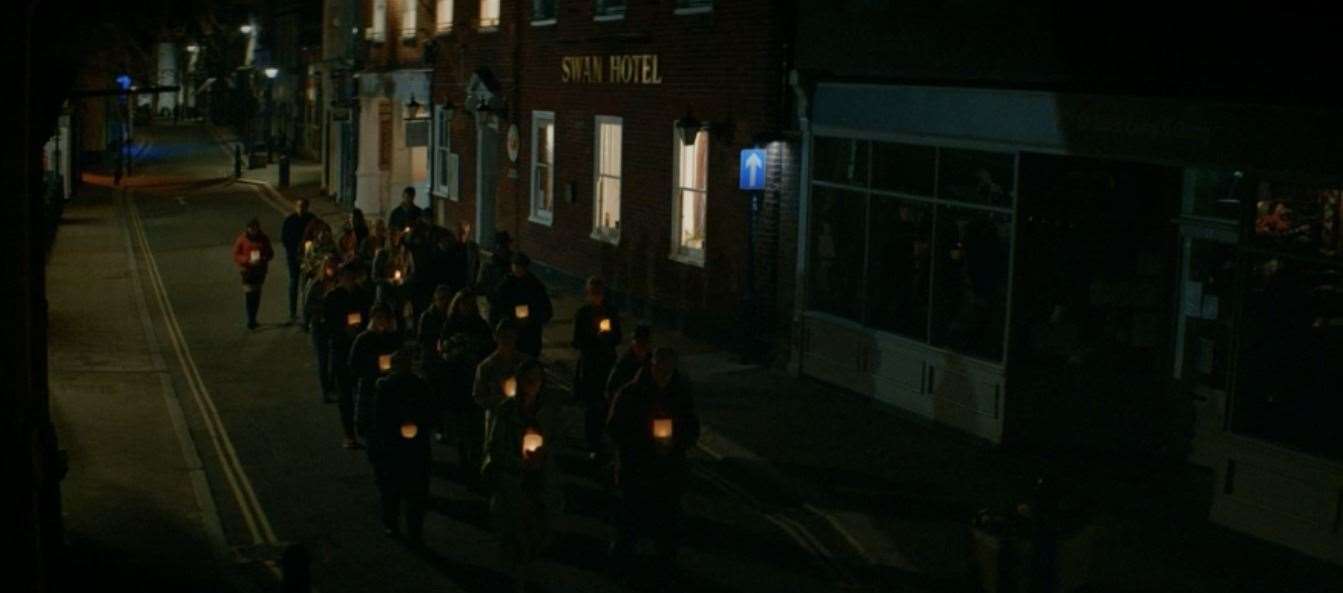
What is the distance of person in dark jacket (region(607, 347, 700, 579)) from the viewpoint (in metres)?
12.1

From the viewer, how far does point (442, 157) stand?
3612 cm

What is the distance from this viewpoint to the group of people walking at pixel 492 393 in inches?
476

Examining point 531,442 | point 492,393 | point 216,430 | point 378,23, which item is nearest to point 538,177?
point 216,430

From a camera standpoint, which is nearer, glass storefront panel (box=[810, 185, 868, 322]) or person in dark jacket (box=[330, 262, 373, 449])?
person in dark jacket (box=[330, 262, 373, 449])

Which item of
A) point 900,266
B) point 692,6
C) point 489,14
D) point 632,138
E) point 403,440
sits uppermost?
point 489,14

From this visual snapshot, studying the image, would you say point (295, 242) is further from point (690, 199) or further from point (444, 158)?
point (444, 158)

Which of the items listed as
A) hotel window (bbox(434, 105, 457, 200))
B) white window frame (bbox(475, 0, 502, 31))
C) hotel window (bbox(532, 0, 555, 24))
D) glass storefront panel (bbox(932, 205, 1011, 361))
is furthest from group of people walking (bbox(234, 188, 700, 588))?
hotel window (bbox(434, 105, 457, 200))

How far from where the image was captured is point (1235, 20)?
13.5m

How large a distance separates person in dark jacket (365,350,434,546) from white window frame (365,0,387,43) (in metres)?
28.5

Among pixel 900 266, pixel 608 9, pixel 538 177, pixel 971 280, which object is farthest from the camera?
pixel 538 177

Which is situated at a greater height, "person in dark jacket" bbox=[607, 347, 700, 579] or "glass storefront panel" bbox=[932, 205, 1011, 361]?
"glass storefront panel" bbox=[932, 205, 1011, 361]

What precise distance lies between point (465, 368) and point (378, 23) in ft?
90.4

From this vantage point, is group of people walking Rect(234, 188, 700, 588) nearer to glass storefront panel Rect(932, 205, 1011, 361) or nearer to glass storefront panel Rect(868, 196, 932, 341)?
glass storefront panel Rect(932, 205, 1011, 361)

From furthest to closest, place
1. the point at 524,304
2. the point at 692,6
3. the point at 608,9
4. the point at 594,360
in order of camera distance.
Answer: the point at 608,9
the point at 692,6
the point at 524,304
the point at 594,360
